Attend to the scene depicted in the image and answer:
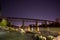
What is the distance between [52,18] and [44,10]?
1.01ft

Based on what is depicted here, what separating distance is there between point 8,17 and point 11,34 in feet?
3.37

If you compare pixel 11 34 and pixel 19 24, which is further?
pixel 19 24

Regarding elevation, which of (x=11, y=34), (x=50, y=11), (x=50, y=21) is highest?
(x=50, y=11)

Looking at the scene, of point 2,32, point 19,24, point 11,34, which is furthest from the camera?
point 19,24

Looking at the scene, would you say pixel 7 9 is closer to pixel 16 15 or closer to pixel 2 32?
pixel 16 15

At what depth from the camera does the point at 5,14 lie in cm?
386

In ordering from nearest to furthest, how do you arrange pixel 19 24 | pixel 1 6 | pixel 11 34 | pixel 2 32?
pixel 11 34 < pixel 2 32 < pixel 19 24 < pixel 1 6

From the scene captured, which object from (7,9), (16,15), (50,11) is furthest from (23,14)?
(50,11)

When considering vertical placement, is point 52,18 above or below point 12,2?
below

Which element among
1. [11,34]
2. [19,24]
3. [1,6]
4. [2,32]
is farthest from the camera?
[1,6]

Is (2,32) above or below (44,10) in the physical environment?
below

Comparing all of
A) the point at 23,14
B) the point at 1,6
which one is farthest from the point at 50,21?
the point at 1,6

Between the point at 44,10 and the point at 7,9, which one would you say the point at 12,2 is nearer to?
the point at 7,9

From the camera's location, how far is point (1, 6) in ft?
12.7
